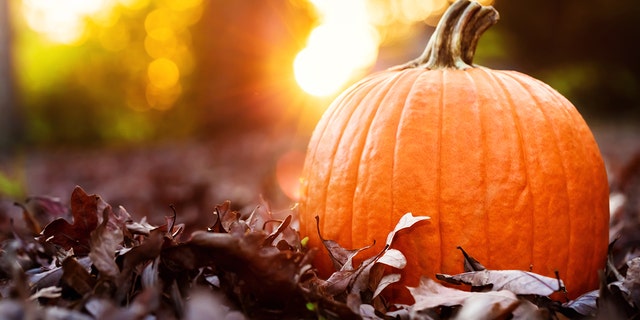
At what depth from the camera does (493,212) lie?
2.03 meters

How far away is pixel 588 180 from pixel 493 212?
0.43 m

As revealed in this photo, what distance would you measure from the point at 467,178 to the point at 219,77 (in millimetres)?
9657

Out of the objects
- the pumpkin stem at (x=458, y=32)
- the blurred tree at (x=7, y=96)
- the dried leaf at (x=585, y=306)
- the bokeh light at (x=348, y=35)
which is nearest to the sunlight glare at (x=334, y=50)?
the bokeh light at (x=348, y=35)

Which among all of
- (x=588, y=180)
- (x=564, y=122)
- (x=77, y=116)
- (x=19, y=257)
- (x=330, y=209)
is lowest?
(x=77, y=116)

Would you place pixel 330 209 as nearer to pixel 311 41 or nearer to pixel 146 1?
pixel 311 41

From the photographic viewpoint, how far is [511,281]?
1.79 metres

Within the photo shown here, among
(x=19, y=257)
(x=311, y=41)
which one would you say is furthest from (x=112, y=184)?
(x=311, y=41)

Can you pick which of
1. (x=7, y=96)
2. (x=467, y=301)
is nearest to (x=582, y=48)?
(x=7, y=96)

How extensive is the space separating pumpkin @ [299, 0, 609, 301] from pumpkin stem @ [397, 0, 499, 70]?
0.11 metres

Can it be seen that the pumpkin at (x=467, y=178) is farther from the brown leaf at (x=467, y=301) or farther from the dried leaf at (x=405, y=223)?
the brown leaf at (x=467, y=301)

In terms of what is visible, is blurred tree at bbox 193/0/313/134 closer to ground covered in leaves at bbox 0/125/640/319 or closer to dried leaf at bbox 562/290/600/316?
ground covered in leaves at bbox 0/125/640/319

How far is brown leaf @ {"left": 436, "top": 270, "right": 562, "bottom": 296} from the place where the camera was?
171 centimetres

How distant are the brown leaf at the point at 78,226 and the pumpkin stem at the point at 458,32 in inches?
55.9

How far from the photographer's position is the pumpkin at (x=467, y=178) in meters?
2.04
